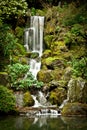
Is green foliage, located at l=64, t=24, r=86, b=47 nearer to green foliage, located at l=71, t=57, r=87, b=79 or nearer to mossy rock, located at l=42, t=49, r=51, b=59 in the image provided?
mossy rock, located at l=42, t=49, r=51, b=59

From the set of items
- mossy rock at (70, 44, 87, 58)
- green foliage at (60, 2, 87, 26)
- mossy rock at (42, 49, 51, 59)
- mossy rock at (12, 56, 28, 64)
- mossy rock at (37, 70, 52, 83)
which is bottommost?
mossy rock at (37, 70, 52, 83)

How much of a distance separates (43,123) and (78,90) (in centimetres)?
442

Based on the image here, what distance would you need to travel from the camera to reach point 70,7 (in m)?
31.8

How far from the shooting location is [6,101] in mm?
18625

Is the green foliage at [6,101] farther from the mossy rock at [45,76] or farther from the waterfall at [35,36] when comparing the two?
the waterfall at [35,36]

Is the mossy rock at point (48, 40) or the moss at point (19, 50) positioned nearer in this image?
the moss at point (19, 50)

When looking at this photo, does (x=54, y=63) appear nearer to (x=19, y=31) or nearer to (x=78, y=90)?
(x=78, y=90)

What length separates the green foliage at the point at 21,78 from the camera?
21.4 m

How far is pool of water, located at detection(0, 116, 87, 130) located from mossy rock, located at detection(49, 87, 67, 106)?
2741 millimetres

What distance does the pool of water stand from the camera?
14578 mm

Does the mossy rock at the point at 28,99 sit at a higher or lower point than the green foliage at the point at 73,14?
lower

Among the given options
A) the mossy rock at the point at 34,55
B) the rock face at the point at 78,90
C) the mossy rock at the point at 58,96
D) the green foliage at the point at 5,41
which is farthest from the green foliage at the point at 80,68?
the mossy rock at the point at 34,55

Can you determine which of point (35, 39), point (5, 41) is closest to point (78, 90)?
point (5, 41)

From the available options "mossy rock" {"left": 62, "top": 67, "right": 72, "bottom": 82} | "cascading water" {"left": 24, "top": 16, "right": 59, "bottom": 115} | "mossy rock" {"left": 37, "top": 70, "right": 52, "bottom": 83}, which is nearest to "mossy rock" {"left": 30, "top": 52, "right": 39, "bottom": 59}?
"cascading water" {"left": 24, "top": 16, "right": 59, "bottom": 115}
